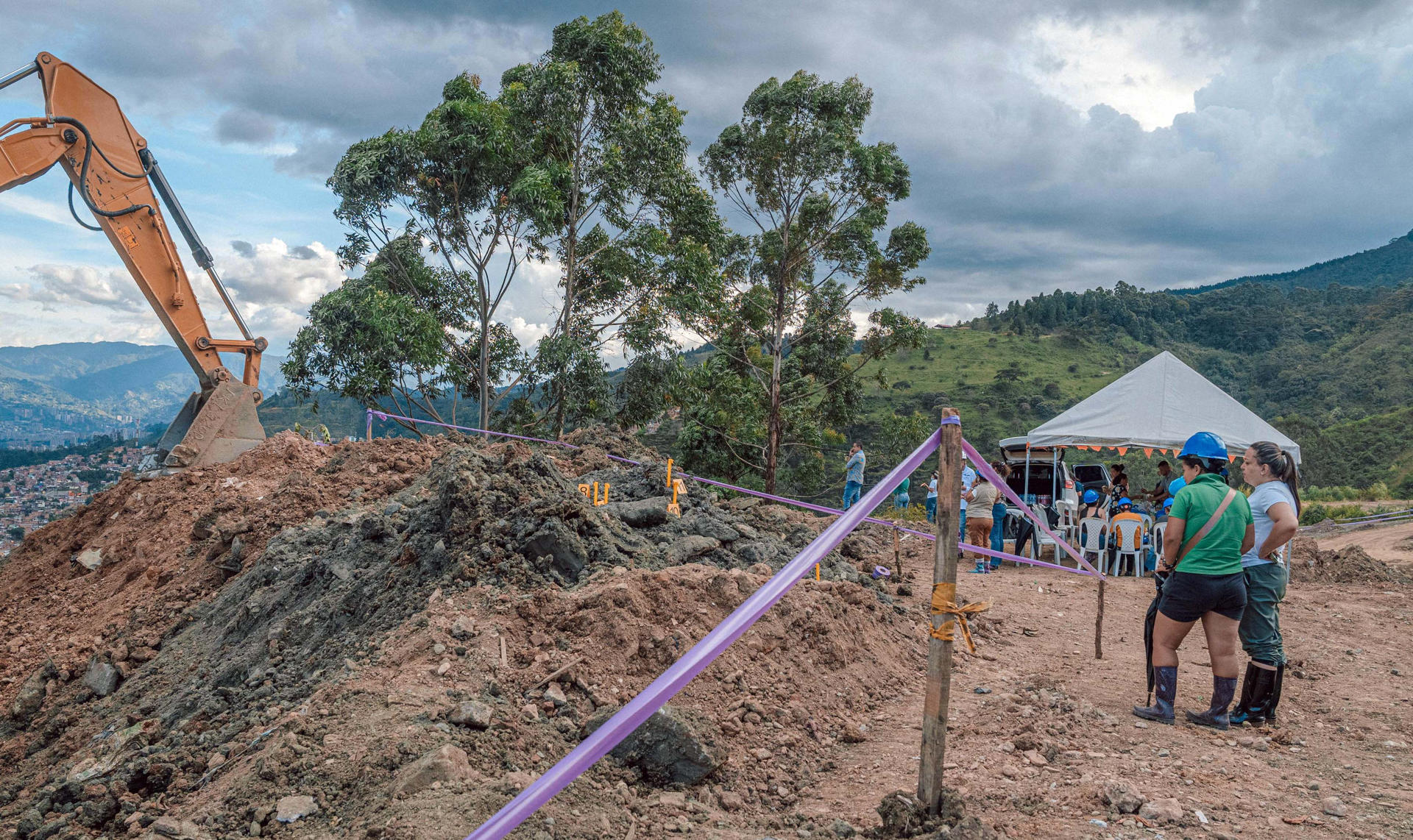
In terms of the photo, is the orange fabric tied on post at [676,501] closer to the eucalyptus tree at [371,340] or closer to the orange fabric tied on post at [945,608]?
the orange fabric tied on post at [945,608]

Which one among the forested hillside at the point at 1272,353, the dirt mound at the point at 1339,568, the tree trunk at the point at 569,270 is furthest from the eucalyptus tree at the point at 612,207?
the forested hillside at the point at 1272,353

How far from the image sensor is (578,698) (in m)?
3.74

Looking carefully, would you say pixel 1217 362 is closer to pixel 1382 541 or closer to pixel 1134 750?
pixel 1382 541

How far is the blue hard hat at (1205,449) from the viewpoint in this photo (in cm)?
404

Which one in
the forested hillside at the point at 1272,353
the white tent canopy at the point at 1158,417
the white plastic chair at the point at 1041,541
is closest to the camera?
the white tent canopy at the point at 1158,417

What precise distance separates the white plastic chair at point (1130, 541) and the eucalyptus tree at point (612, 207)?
874 centimetres

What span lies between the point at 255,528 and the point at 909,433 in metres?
15.7

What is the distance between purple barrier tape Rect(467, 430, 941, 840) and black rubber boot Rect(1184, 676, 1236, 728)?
2.98 m

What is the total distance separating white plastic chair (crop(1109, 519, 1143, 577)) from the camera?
34.3 ft

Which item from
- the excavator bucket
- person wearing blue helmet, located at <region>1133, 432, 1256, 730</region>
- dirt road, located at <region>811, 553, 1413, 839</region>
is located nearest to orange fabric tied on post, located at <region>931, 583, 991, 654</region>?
dirt road, located at <region>811, 553, 1413, 839</region>

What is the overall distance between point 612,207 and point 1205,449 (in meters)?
13.7

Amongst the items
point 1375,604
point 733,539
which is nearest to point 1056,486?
point 1375,604

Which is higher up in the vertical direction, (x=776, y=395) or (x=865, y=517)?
(x=776, y=395)

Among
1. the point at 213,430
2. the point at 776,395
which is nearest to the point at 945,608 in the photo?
the point at 213,430
